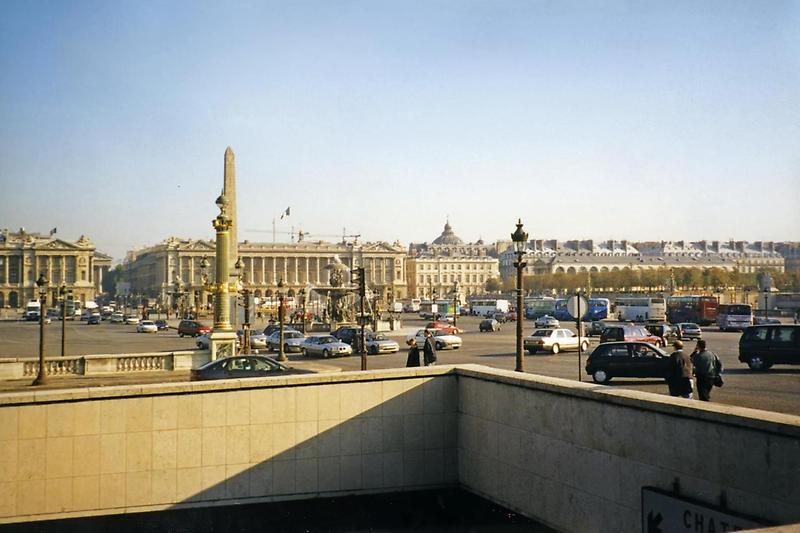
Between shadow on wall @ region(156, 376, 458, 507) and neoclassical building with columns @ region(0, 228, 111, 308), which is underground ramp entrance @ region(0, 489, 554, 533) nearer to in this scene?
shadow on wall @ region(156, 376, 458, 507)

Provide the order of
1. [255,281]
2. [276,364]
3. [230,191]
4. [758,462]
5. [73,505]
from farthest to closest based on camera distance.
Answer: [255,281]
[230,191]
[276,364]
[73,505]
[758,462]

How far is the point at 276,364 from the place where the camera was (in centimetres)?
2245

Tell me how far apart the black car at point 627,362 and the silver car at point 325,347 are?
A: 18486 millimetres

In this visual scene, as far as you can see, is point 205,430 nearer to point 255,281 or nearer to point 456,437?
point 456,437

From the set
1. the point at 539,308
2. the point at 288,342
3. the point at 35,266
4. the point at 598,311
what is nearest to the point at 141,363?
the point at 288,342

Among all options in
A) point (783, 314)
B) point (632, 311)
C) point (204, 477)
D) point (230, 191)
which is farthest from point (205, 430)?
point (783, 314)

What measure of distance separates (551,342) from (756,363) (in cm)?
1227

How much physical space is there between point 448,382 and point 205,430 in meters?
4.19

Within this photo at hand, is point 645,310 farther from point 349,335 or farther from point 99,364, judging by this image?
point 99,364

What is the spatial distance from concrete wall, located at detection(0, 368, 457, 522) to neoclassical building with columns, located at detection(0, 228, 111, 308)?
540 feet

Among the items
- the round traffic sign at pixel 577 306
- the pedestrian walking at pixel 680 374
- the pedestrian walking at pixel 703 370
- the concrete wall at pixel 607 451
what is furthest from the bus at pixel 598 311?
the concrete wall at pixel 607 451

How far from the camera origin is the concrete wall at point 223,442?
11.6m

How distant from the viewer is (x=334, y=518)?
1262 centimetres

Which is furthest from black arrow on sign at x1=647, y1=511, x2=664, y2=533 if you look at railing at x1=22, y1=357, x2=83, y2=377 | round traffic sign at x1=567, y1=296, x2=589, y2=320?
railing at x1=22, y1=357, x2=83, y2=377
